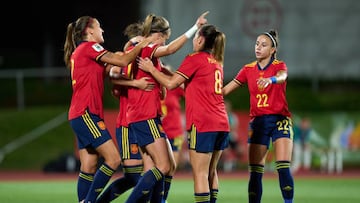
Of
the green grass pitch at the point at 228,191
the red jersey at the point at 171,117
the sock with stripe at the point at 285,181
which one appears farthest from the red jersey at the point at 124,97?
the green grass pitch at the point at 228,191

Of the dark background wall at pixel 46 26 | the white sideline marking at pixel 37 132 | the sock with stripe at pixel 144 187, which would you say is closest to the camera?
the sock with stripe at pixel 144 187

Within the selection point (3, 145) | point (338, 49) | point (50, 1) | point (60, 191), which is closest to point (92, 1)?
point (50, 1)

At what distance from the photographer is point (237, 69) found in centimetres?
2505

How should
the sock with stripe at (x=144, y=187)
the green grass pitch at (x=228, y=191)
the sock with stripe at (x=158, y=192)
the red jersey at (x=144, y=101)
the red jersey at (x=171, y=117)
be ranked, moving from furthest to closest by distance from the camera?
the green grass pitch at (x=228, y=191), the red jersey at (x=171, y=117), the sock with stripe at (x=158, y=192), the red jersey at (x=144, y=101), the sock with stripe at (x=144, y=187)

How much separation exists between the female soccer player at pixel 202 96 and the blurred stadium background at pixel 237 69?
43.5 feet

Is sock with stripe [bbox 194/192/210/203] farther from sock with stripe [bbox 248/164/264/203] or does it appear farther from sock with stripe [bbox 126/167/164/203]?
sock with stripe [bbox 248/164/264/203]

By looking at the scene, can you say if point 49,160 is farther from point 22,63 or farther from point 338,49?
point 338,49

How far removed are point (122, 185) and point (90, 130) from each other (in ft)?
3.16

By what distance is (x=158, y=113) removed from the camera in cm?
1019

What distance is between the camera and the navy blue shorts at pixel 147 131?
9.97 metres

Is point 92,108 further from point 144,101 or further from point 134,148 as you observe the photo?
point 134,148

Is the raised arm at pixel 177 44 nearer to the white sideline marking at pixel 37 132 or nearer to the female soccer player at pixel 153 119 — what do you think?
the female soccer player at pixel 153 119

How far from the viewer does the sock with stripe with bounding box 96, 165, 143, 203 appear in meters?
10.6

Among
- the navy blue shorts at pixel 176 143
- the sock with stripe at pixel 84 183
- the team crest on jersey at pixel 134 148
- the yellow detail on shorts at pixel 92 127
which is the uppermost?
the yellow detail on shorts at pixel 92 127
